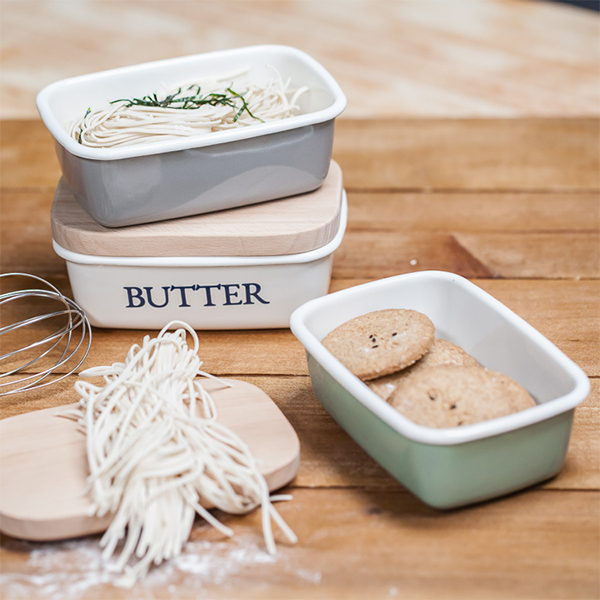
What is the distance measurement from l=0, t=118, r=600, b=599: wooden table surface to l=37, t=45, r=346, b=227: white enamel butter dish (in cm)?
19

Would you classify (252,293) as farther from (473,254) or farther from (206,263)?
(473,254)

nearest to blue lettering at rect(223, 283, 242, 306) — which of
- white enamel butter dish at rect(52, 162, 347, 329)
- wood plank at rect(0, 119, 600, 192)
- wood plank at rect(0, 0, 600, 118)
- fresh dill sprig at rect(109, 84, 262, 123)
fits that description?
white enamel butter dish at rect(52, 162, 347, 329)

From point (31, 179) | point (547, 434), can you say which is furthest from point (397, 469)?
point (31, 179)

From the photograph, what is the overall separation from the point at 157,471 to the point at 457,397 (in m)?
0.29

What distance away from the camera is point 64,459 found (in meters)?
0.80

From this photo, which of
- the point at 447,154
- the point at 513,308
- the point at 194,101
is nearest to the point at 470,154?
the point at 447,154

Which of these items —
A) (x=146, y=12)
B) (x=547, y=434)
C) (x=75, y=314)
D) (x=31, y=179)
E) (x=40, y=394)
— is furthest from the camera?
(x=146, y=12)

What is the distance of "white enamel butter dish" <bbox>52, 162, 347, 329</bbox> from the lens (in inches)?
38.4

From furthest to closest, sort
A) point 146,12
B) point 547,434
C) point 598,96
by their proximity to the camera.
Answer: point 146,12 < point 598,96 < point 547,434

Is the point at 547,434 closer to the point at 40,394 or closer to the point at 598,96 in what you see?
the point at 40,394

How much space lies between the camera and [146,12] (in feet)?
7.36

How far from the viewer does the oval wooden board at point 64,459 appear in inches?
29.2

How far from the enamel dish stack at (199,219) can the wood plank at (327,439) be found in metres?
0.11

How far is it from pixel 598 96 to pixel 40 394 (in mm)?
1376
